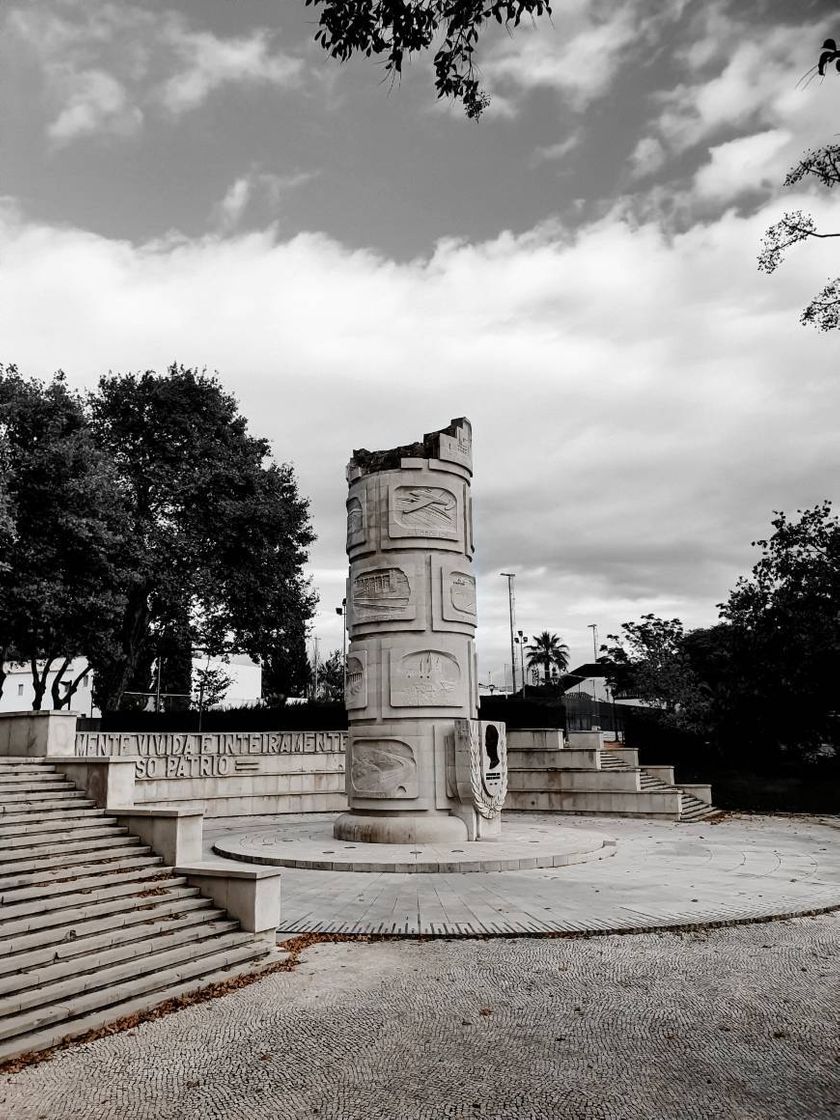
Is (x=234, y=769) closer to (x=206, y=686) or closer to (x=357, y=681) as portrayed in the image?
(x=357, y=681)

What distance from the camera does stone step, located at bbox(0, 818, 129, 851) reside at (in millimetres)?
9039

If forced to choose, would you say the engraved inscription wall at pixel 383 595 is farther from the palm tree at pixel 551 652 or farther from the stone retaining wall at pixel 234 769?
the palm tree at pixel 551 652

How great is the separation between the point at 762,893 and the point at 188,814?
8443mm

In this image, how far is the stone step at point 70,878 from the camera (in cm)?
830

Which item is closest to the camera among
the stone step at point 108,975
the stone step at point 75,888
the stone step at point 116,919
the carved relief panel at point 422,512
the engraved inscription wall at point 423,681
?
the stone step at point 108,975

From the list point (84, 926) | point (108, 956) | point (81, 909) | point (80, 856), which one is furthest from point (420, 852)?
point (108, 956)

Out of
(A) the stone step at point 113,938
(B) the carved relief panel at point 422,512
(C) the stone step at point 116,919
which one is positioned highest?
(B) the carved relief panel at point 422,512

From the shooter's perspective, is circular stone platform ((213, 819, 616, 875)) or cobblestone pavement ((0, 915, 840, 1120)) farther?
circular stone platform ((213, 819, 616, 875))

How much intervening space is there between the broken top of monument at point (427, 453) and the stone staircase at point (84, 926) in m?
10.3

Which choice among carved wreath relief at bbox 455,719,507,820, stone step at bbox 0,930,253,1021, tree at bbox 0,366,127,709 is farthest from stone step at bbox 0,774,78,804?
tree at bbox 0,366,127,709

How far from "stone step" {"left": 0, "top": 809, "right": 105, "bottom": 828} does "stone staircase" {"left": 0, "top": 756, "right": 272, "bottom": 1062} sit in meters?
0.01

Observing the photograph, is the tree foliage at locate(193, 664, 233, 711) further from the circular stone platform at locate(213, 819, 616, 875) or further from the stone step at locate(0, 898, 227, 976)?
the stone step at locate(0, 898, 227, 976)

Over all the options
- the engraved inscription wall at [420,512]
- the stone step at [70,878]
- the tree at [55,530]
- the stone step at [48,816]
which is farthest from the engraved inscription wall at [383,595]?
the tree at [55,530]

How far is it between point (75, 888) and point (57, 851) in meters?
0.78
